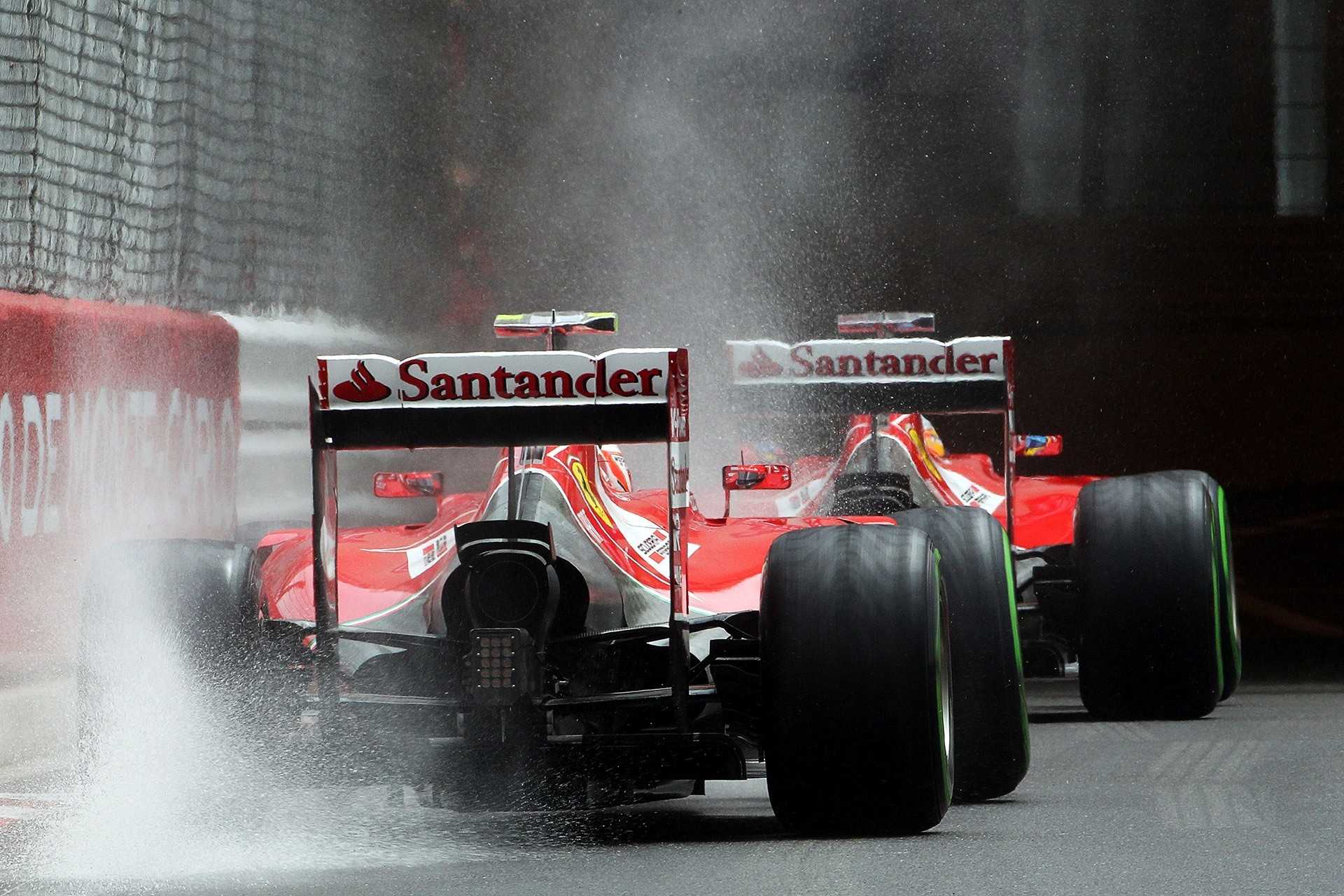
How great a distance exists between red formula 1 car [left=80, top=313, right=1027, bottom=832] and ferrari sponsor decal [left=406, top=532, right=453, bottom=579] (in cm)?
11

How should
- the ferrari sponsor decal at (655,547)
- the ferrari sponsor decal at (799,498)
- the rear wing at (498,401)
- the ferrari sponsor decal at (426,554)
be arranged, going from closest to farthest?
1. the rear wing at (498,401)
2. the ferrari sponsor decal at (655,547)
3. the ferrari sponsor decal at (426,554)
4. the ferrari sponsor decal at (799,498)

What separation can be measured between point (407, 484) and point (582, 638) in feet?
8.54

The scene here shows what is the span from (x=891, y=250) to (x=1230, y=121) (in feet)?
11.1

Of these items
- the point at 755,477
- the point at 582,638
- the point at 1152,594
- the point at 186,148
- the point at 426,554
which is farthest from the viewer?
the point at 186,148

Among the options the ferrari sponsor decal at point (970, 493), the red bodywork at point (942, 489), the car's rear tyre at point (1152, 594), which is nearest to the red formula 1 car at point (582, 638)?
the car's rear tyre at point (1152, 594)

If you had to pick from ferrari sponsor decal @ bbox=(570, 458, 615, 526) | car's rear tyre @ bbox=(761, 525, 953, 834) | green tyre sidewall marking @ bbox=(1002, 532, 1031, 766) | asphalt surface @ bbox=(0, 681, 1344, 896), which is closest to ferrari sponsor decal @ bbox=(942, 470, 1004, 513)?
asphalt surface @ bbox=(0, 681, 1344, 896)

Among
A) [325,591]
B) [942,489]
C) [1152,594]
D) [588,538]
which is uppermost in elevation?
[942,489]

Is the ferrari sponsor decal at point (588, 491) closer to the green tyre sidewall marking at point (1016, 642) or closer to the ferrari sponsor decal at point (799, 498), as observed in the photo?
the green tyre sidewall marking at point (1016, 642)

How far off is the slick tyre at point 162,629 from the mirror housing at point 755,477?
1.84 meters

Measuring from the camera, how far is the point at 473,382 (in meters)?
5.40

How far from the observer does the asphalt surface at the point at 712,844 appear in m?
4.86

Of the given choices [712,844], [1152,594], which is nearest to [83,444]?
[712,844]

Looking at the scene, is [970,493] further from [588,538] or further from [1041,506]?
[588,538]

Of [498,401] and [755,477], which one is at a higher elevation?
[498,401]
